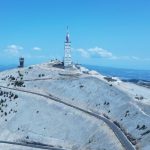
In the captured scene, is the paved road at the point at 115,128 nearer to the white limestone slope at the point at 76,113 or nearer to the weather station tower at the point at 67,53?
the white limestone slope at the point at 76,113

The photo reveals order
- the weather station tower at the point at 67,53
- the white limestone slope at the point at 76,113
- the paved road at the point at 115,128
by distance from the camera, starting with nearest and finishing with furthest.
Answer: the paved road at the point at 115,128, the white limestone slope at the point at 76,113, the weather station tower at the point at 67,53

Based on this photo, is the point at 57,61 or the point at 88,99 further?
the point at 57,61

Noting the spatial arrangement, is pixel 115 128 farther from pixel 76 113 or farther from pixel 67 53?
pixel 67 53

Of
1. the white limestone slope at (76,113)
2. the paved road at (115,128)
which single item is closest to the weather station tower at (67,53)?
the white limestone slope at (76,113)

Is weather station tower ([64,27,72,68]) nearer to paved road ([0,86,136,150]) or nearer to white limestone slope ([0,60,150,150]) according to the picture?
white limestone slope ([0,60,150,150])

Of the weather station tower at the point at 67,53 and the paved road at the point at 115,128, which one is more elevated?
the weather station tower at the point at 67,53

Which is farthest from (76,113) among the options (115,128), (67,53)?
(67,53)

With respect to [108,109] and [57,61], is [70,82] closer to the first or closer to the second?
[108,109]

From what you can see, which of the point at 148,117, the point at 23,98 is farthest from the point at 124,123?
the point at 23,98

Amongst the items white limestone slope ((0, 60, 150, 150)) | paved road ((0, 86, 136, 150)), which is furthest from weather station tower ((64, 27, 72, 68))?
paved road ((0, 86, 136, 150))
